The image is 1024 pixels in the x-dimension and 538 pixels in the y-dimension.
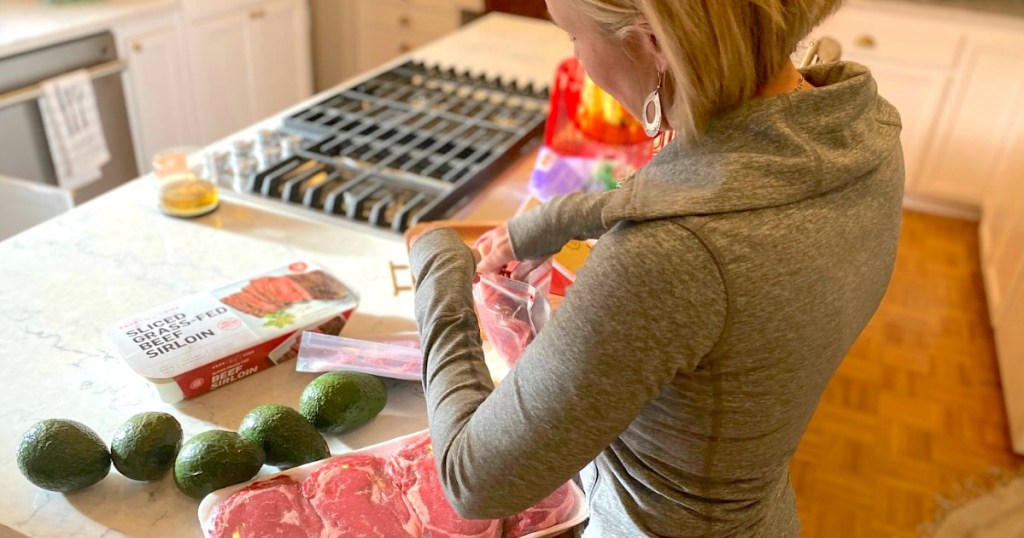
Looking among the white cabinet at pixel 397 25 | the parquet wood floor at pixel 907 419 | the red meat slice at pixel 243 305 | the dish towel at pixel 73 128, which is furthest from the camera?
the white cabinet at pixel 397 25

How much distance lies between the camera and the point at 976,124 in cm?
327

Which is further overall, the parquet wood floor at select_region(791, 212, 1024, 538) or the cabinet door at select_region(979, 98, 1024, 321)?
the cabinet door at select_region(979, 98, 1024, 321)

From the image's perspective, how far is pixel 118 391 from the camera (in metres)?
1.00

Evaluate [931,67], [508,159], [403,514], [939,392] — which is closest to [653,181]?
[403,514]

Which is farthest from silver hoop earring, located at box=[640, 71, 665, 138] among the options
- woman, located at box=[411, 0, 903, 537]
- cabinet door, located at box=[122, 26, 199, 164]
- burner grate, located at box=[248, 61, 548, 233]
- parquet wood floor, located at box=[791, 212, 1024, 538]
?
cabinet door, located at box=[122, 26, 199, 164]

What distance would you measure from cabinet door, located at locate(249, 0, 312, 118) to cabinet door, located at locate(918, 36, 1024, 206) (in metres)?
2.85

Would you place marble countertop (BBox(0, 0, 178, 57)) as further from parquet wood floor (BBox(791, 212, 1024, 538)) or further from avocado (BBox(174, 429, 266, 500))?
parquet wood floor (BBox(791, 212, 1024, 538))

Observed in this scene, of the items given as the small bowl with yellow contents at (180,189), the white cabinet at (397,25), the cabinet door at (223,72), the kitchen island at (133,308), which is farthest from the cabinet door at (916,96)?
the small bowl with yellow contents at (180,189)

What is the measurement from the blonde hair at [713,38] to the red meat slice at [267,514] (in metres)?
0.53

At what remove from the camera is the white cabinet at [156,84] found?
2771 millimetres

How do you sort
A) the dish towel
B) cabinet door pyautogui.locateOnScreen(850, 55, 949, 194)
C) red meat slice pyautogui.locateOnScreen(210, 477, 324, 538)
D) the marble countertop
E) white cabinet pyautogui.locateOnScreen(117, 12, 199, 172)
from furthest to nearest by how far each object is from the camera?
cabinet door pyautogui.locateOnScreen(850, 55, 949, 194) → white cabinet pyautogui.locateOnScreen(117, 12, 199, 172) → the dish towel → the marble countertop → red meat slice pyautogui.locateOnScreen(210, 477, 324, 538)

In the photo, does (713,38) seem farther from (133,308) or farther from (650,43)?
(133,308)

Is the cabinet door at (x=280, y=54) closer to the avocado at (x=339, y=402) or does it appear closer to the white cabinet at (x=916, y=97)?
the white cabinet at (x=916, y=97)

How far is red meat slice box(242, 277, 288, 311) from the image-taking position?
3.54ft
